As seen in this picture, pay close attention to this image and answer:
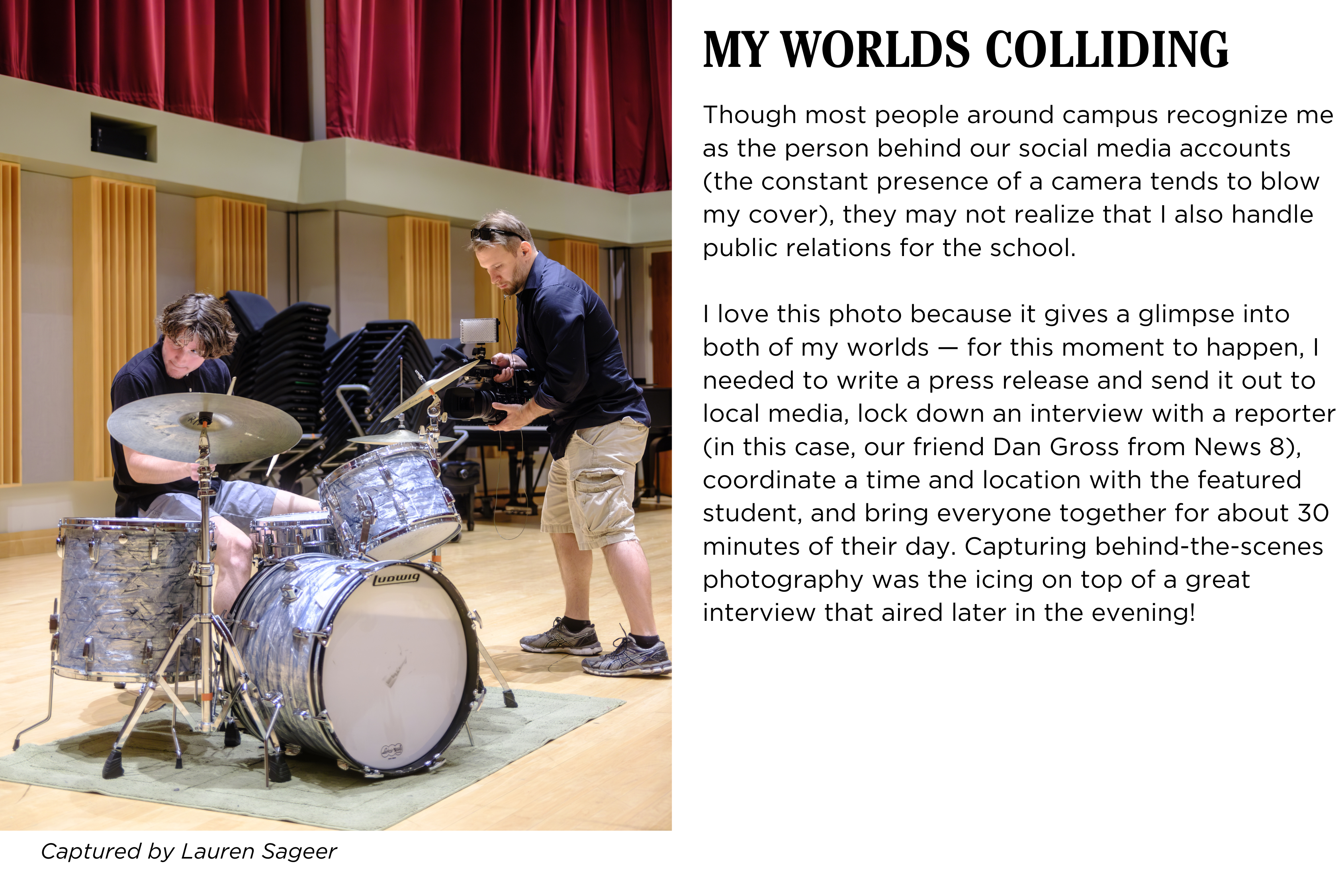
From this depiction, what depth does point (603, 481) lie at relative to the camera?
3580 millimetres

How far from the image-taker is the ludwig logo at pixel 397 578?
2.59m

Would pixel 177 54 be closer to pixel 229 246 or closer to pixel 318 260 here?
pixel 229 246

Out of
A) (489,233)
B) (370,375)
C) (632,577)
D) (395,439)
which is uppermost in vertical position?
(489,233)

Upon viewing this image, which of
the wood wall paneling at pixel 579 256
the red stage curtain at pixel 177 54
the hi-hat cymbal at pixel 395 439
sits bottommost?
the hi-hat cymbal at pixel 395 439

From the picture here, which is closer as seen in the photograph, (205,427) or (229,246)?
(205,427)

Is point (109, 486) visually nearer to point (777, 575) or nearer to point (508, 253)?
point (508, 253)

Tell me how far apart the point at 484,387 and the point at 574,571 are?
0.73 m

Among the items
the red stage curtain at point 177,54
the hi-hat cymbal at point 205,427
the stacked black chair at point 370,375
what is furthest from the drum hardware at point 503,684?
the red stage curtain at point 177,54

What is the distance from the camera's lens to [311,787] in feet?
8.43

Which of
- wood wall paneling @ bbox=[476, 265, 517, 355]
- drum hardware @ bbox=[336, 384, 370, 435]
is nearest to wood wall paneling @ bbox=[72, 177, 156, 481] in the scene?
drum hardware @ bbox=[336, 384, 370, 435]

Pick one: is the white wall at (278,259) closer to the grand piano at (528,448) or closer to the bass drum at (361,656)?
the grand piano at (528,448)

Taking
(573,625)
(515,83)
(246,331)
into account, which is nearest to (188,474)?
(573,625)

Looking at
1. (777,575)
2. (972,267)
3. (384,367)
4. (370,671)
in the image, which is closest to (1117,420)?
(972,267)

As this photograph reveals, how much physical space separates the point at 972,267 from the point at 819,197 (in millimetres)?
237
